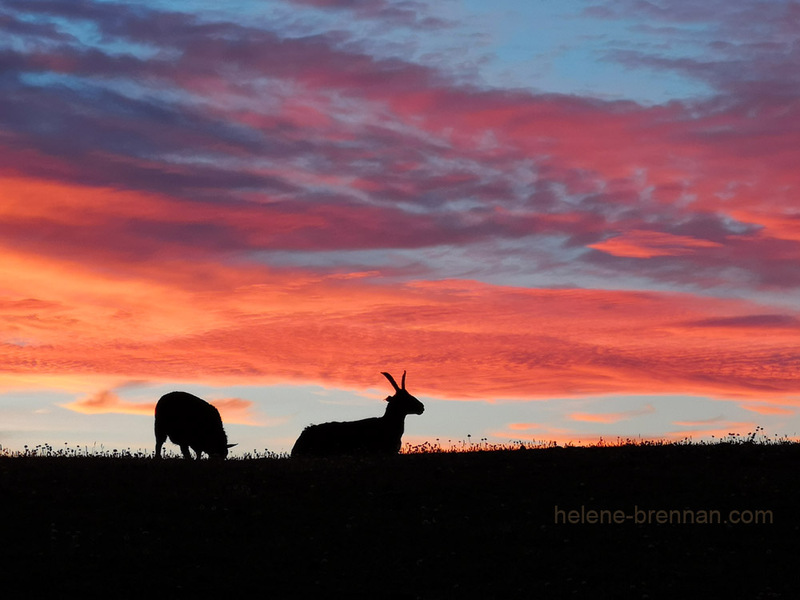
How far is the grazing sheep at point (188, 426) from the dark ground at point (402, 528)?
7.10 metres

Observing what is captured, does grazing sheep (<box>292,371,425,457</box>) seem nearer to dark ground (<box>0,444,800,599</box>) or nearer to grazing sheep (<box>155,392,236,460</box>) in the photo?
grazing sheep (<box>155,392,236,460</box>)

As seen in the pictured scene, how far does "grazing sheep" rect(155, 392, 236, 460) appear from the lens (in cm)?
3641

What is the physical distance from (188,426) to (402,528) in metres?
16.2

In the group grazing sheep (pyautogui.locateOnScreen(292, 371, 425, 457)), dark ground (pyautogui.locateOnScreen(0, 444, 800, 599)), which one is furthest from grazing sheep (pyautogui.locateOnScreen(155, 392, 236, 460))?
dark ground (pyautogui.locateOnScreen(0, 444, 800, 599))

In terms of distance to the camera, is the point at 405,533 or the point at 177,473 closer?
the point at 405,533

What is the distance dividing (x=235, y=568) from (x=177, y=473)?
7.61m

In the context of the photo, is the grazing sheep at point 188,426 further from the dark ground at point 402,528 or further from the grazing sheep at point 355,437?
the dark ground at point 402,528

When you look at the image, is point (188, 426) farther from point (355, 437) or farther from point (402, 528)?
point (402, 528)

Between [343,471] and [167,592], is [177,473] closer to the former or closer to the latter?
[343,471]

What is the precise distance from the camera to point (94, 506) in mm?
23906

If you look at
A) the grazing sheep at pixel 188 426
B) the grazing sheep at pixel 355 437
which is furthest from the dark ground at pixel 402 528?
the grazing sheep at pixel 188 426

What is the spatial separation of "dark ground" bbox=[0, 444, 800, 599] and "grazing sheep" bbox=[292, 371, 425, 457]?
5.15 m

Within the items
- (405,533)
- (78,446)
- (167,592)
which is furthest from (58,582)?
(78,446)

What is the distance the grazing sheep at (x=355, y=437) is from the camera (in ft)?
113
